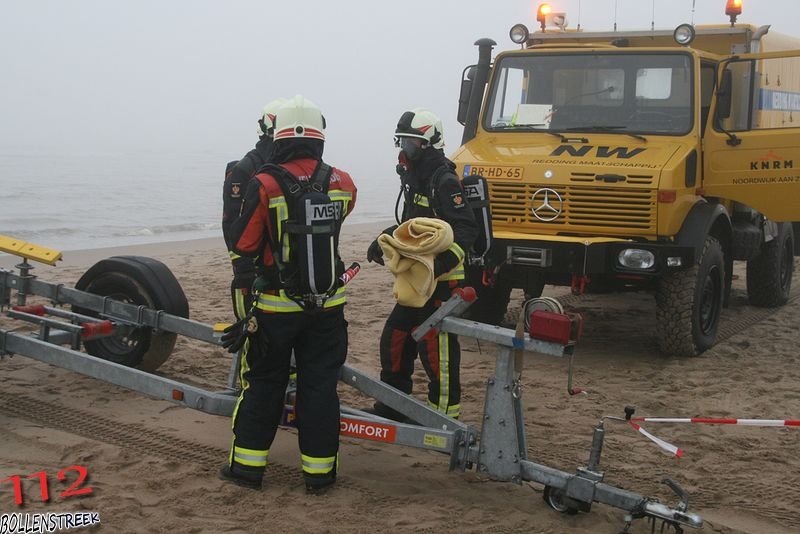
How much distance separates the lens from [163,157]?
45.9 m

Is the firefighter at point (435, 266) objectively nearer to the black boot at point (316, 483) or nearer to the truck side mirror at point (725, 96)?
the black boot at point (316, 483)

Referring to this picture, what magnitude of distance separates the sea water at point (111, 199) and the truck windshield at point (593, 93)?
8.98 metres

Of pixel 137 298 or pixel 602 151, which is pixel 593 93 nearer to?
pixel 602 151

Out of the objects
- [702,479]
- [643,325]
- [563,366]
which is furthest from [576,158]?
[702,479]

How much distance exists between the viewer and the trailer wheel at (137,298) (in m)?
6.19

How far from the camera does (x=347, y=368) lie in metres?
5.00

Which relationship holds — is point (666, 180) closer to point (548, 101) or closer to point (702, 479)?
point (548, 101)

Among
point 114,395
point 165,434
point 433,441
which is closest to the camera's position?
point 433,441

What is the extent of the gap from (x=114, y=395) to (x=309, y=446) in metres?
1.98

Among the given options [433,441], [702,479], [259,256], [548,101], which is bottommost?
[702,479]

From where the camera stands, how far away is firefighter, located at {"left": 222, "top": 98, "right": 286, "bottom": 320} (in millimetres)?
5691

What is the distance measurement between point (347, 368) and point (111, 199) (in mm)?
19546

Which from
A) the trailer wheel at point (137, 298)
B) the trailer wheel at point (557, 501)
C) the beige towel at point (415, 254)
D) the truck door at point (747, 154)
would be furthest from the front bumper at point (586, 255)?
the trailer wheel at point (557, 501)

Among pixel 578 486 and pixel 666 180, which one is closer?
pixel 578 486
